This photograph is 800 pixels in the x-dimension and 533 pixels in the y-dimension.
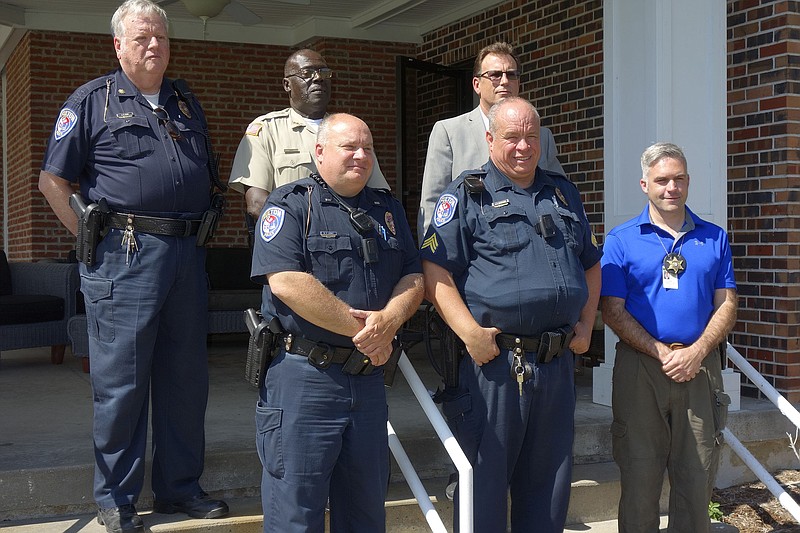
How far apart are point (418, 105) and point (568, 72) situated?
2516 mm

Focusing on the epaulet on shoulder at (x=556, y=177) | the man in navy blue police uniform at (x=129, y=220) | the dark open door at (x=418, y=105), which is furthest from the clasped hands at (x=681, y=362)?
the dark open door at (x=418, y=105)

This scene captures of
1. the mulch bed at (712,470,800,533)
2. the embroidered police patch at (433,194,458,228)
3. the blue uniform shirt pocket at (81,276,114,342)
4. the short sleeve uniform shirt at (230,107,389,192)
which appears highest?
the short sleeve uniform shirt at (230,107,389,192)

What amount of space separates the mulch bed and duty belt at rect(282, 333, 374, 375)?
2461mm

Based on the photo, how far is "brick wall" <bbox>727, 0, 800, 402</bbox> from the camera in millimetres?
5164

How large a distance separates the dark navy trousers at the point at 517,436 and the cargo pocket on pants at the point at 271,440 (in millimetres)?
649

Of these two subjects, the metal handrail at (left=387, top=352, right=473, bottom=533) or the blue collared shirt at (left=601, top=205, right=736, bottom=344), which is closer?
the metal handrail at (left=387, top=352, right=473, bottom=533)

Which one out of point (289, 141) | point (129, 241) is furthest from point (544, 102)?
point (129, 241)

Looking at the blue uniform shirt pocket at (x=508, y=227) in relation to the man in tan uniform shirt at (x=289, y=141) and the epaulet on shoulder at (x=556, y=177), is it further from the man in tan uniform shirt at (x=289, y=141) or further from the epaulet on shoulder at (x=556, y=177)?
the man in tan uniform shirt at (x=289, y=141)

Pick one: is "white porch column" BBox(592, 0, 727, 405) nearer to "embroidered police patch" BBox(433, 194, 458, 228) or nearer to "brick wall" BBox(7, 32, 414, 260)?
"embroidered police patch" BBox(433, 194, 458, 228)

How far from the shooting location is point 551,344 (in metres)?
3.11

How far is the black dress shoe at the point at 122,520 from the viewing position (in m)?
3.22

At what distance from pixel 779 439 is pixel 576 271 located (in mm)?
2442

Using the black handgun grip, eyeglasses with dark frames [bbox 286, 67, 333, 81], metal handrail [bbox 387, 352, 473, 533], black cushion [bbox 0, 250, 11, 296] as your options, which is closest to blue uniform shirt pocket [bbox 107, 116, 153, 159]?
the black handgun grip

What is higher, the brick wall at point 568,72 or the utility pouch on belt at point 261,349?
the brick wall at point 568,72
